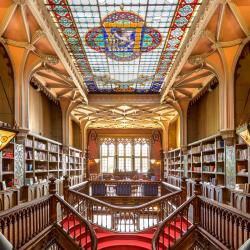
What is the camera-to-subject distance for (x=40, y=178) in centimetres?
1153

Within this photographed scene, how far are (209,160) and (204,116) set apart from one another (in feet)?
10.5

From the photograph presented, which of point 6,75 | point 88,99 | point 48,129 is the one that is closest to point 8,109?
point 6,75

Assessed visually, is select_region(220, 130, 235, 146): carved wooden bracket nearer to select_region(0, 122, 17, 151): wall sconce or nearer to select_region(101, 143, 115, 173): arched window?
select_region(0, 122, 17, 151): wall sconce

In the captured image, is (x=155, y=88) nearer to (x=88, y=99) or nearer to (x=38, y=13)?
(x=88, y=99)

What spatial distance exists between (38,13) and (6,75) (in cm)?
260

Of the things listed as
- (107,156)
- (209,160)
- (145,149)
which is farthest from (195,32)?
(107,156)

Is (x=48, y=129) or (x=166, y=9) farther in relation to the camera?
(x=48, y=129)

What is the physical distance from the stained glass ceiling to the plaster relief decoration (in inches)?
121

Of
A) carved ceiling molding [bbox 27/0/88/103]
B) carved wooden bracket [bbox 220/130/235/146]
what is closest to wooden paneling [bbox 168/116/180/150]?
carved ceiling molding [bbox 27/0/88/103]

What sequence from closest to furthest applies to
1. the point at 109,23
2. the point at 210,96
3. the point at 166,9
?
1. the point at 166,9
2. the point at 109,23
3. the point at 210,96

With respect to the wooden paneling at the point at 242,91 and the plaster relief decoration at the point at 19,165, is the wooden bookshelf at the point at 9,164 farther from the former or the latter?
the wooden paneling at the point at 242,91

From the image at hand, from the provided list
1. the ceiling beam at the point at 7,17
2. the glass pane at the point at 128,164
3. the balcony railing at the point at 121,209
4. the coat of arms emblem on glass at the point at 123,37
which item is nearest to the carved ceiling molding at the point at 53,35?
the ceiling beam at the point at 7,17

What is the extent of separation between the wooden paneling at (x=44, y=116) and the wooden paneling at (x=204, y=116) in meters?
5.89

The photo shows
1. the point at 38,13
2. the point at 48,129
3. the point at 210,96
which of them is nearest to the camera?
the point at 38,13
